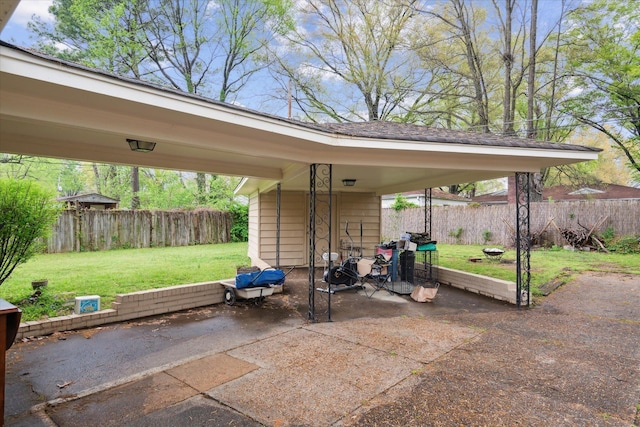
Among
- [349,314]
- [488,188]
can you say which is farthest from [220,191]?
[488,188]

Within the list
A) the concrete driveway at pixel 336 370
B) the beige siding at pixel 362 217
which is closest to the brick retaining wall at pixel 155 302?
the concrete driveway at pixel 336 370

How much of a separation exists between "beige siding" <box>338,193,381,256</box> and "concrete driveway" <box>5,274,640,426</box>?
5130mm

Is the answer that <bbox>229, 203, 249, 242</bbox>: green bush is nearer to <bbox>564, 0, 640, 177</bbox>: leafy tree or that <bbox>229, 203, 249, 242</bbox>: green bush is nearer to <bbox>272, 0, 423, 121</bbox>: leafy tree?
<bbox>272, 0, 423, 121</bbox>: leafy tree

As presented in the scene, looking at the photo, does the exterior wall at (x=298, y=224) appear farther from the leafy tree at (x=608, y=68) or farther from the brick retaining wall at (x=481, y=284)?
the leafy tree at (x=608, y=68)

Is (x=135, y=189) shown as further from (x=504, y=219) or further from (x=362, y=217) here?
(x=504, y=219)

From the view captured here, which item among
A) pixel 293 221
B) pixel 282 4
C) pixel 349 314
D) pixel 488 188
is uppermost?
pixel 282 4

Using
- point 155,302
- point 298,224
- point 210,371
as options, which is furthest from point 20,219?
point 298,224

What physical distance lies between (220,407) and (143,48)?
22.1 meters

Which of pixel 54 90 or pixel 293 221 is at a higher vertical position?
pixel 54 90

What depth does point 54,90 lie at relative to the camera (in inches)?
107

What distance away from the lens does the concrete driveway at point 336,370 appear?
2.66 meters

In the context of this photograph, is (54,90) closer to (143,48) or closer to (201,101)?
(201,101)

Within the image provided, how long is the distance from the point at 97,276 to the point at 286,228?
4.83 meters

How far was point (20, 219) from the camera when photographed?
199 inches
